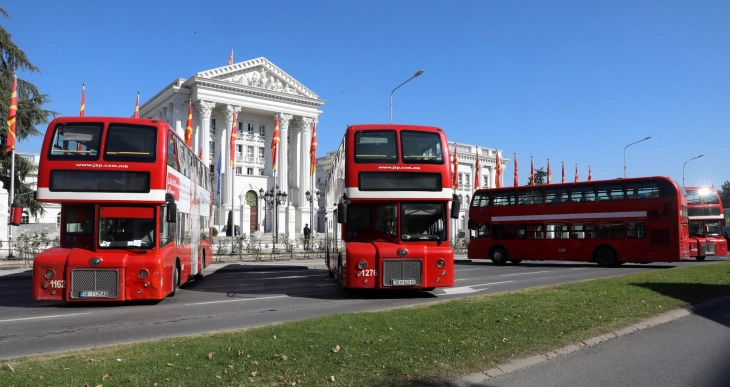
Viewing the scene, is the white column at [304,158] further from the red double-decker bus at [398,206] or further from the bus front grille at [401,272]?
the bus front grille at [401,272]

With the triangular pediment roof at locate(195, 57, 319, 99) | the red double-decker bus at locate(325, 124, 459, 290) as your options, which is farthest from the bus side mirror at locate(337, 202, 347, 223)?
the triangular pediment roof at locate(195, 57, 319, 99)

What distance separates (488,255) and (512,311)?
19.6m

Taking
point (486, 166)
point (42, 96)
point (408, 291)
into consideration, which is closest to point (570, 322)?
point (408, 291)

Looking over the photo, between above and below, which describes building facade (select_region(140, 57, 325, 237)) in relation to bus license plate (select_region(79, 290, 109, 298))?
above

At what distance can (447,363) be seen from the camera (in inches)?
241

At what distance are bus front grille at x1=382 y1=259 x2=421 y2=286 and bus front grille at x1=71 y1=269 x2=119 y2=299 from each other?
222 inches

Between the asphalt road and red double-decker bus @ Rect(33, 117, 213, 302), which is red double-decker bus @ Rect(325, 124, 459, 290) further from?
red double-decker bus @ Rect(33, 117, 213, 302)

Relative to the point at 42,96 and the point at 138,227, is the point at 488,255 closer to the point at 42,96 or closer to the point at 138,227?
the point at 138,227

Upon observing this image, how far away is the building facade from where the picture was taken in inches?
2594

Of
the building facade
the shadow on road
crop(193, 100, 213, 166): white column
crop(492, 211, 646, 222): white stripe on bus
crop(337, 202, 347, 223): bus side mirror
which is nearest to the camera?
crop(337, 202, 347, 223): bus side mirror

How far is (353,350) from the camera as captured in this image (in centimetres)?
654

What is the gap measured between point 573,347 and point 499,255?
21064 millimetres

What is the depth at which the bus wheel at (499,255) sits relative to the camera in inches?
1101

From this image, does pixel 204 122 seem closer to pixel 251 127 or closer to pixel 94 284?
pixel 251 127
